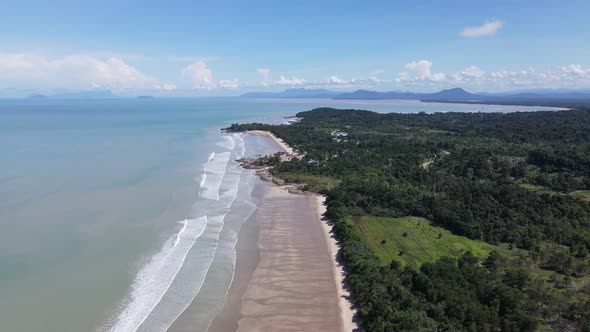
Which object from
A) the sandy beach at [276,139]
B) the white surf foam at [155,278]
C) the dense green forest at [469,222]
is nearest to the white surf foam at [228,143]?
the sandy beach at [276,139]

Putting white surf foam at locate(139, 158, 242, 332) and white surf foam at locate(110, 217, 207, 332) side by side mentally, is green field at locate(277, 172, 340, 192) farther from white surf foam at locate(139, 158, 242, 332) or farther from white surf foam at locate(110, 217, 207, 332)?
white surf foam at locate(110, 217, 207, 332)

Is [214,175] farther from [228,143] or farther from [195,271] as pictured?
[228,143]

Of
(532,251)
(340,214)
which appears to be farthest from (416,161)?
(532,251)

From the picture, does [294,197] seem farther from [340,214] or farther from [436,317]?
[436,317]

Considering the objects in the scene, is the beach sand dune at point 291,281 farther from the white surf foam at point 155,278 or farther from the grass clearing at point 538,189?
the grass clearing at point 538,189

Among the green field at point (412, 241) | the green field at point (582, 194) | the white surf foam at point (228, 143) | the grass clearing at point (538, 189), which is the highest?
the white surf foam at point (228, 143)

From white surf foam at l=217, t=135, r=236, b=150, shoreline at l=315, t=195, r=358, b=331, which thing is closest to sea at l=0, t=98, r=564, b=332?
shoreline at l=315, t=195, r=358, b=331
